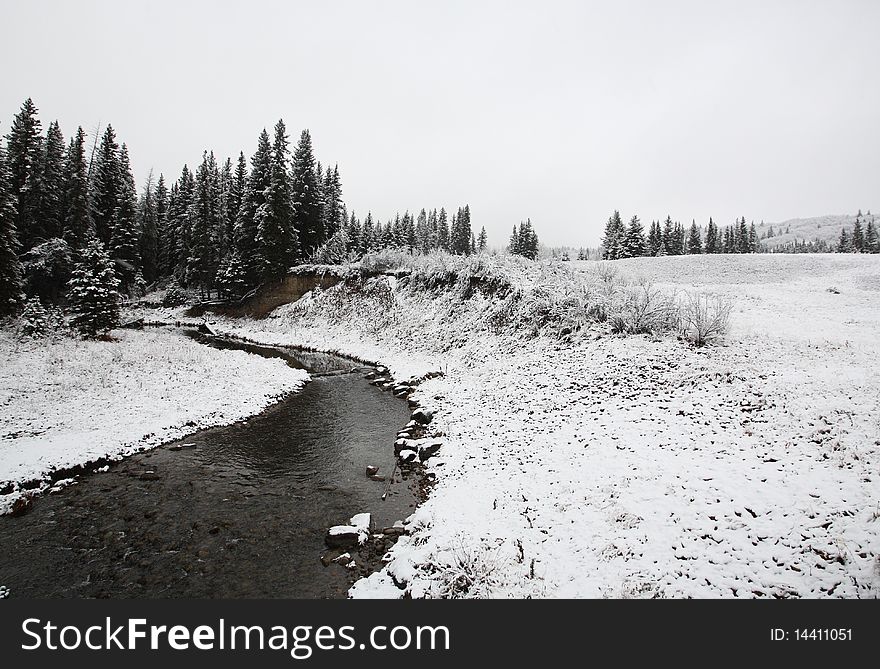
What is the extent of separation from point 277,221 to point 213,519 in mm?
38286

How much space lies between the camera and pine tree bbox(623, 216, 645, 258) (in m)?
65.1

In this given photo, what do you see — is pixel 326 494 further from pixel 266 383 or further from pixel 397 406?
pixel 266 383

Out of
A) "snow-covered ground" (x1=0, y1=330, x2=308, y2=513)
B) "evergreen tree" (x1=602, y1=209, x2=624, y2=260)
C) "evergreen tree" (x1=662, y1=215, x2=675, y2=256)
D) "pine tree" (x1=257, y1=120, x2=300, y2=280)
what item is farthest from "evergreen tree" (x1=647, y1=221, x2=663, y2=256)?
"snow-covered ground" (x1=0, y1=330, x2=308, y2=513)

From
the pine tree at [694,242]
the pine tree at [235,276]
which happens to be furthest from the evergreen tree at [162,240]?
the pine tree at [694,242]

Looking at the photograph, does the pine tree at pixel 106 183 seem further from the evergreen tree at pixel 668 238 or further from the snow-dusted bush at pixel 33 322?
the evergreen tree at pixel 668 238

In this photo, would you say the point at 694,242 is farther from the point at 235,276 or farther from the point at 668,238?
the point at 235,276

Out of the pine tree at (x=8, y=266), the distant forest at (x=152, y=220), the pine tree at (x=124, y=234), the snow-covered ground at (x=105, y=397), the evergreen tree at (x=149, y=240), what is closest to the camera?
the snow-covered ground at (x=105, y=397)

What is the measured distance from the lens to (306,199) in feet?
146

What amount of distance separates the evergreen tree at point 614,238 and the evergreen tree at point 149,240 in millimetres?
74472

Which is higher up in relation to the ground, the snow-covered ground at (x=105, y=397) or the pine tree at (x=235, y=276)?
the pine tree at (x=235, y=276)

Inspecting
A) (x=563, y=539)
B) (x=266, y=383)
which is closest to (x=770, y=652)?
(x=563, y=539)

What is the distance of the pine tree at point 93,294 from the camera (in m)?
22.7

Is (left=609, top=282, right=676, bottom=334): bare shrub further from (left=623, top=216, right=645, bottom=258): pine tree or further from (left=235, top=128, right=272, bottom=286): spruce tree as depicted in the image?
(left=623, top=216, right=645, bottom=258): pine tree

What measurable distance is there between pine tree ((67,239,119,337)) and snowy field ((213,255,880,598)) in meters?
21.1
